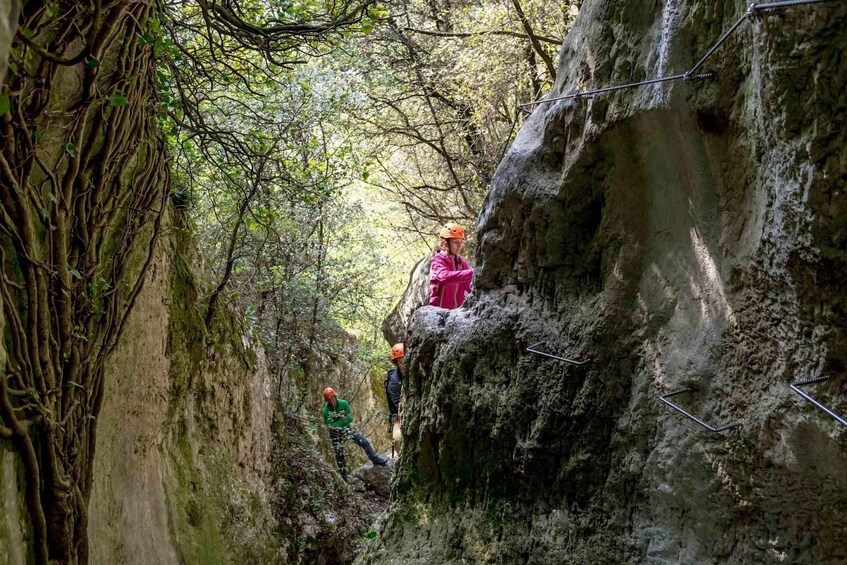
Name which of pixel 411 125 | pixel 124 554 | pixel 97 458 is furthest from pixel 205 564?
pixel 411 125

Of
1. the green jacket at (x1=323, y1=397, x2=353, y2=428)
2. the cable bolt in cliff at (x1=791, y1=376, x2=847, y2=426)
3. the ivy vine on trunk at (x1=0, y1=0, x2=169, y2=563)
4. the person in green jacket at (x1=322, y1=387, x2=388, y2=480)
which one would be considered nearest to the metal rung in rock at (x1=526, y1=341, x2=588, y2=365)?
the cable bolt in cliff at (x1=791, y1=376, x2=847, y2=426)

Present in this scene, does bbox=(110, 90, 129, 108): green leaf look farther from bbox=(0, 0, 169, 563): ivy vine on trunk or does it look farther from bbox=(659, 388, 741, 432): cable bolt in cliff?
bbox=(659, 388, 741, 432): cable bolt in cliff

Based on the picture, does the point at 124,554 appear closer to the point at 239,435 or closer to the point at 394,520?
the point at 394,520

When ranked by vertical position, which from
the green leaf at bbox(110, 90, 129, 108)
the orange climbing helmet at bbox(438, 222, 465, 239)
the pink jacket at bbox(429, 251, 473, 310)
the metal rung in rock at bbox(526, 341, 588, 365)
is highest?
the green leaf at bbox(110, 90, 129, 108)

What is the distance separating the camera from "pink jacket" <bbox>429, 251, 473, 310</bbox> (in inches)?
220

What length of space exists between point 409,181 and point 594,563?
1090cm

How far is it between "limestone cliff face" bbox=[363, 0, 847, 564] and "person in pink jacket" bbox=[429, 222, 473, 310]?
1.30 meters

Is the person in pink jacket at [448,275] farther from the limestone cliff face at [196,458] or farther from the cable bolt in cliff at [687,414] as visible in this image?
the cable bolt in cliff at [687,414]

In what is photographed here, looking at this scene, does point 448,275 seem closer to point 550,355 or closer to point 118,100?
point 550,355

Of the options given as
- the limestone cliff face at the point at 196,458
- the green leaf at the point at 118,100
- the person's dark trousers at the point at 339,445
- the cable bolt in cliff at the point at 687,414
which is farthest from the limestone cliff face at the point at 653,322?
the person's dark trousers at the point at 339,445

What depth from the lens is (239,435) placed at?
6.70 m

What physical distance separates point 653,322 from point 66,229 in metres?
2.71

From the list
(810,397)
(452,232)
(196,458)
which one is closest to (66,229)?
(196,458)

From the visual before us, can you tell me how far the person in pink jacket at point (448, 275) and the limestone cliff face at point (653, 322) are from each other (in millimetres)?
1297
